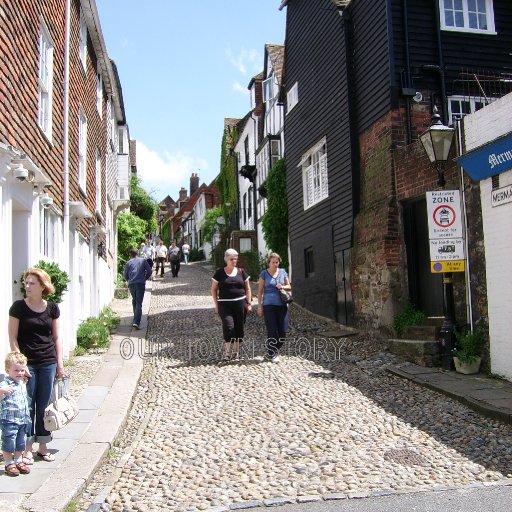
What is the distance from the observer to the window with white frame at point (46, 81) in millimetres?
8852

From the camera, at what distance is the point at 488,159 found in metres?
7.98

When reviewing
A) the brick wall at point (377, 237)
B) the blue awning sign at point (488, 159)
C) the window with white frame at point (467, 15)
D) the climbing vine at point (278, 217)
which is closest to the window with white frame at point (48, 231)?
the brick wall at point (377, 237)

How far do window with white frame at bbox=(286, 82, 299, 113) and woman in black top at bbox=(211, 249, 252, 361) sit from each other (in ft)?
29.2

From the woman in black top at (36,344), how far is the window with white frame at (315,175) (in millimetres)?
10147

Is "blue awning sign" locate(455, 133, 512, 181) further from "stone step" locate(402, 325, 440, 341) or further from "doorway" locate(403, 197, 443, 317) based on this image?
"stone step" locate(402, 325, 440, 341)

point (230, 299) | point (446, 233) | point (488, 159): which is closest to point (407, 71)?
point (488, 159)

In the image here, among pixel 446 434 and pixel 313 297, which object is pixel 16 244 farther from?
pixel 313 297

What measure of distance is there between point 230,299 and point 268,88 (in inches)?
700

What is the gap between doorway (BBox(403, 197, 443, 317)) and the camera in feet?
34.4

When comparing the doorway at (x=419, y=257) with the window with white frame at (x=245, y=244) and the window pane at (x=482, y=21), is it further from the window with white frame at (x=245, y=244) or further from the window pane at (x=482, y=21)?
the window with white frame at (x=245, y=244)

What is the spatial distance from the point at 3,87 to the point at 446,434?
19.4 feet

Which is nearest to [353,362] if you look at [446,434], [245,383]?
[245,383]

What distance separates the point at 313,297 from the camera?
50.9 ft

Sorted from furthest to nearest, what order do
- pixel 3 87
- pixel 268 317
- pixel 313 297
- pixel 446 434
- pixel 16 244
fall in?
pixel 313 297 < pixel 268 317 < pixel 16 244 < pixel 3 87 < pixel 446 434
